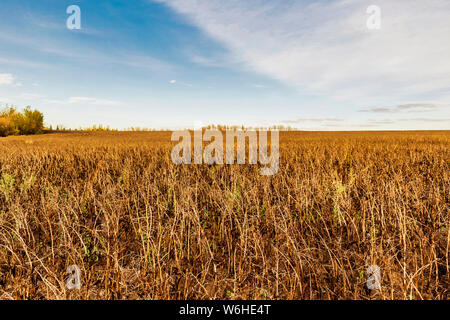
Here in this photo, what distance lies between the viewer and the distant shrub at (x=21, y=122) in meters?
36.6

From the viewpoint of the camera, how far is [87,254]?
232 centimetres

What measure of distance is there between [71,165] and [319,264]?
6.81 metres

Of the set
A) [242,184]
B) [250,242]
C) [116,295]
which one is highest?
[242,184]

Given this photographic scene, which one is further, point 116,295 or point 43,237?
point 43,237

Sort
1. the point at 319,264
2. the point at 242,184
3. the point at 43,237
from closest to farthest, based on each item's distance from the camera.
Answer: the point at 319,264 → the point at 43,237 → the point at 242,184

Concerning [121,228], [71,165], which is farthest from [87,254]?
[71,165]

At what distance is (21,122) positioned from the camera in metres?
38.3

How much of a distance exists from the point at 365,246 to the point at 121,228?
2788 millimetres

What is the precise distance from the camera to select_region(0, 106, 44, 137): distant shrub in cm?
3658

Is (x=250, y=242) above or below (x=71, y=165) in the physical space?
below
